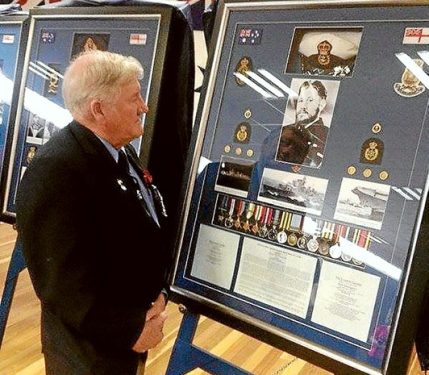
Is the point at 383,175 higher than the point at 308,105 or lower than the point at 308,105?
lower

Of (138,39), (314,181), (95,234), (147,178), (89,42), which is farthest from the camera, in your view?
(89,42)

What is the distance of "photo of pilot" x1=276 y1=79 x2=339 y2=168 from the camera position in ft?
3.90

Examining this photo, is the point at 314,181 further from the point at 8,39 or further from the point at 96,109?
the point at 8,39

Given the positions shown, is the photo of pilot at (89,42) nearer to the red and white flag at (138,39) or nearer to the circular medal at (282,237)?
the red and white flag at (138,39)

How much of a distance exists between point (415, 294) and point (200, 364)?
59cm

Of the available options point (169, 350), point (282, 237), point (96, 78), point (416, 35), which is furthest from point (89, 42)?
point (169, 350)

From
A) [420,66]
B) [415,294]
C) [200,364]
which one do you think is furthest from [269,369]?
[420,66]

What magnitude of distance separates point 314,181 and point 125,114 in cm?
53

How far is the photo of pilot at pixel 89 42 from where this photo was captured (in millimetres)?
1729

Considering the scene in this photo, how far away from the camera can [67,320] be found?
1292 millimetres

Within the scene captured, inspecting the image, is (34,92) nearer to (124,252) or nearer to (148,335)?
(124,252)

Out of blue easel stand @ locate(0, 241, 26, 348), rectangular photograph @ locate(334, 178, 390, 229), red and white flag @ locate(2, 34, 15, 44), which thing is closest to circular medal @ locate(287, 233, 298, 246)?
rectangular photograph @ locate(334, 178, 390, 229)

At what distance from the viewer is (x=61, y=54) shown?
186cm

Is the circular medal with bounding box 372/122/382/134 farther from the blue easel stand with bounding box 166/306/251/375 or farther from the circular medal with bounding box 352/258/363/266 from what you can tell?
the blue easel stand with bounding box 166/306/251/375
